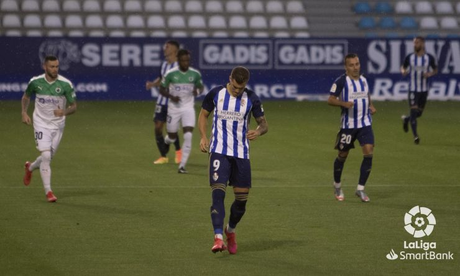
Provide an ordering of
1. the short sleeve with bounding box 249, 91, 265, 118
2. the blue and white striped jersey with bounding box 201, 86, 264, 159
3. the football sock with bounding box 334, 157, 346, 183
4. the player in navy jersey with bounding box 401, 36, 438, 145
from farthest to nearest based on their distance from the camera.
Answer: the player in navy jersey with bounding box 401, 36, 438, 145
the football sock with bounding box 334, 157, 346, 183
the short sleeve with bounding box 249, 91, 265, 118
the blue and white striped jersey with bounding box 201, 86, 264, 159

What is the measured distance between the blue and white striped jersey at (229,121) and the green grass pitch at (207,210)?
107 cm

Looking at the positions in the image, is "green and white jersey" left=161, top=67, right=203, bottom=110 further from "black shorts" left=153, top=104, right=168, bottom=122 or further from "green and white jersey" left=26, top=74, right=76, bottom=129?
"green and white jersey" left=26, top=74, right=76, bottom=129

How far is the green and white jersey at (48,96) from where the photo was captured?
44.9ft

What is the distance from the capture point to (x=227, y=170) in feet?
33.6

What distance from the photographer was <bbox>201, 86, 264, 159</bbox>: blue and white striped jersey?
10.2 metres

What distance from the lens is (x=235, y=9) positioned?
1446 inches

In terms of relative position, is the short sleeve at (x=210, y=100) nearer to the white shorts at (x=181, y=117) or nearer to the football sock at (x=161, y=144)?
the white shorts at (x=181, y=117)

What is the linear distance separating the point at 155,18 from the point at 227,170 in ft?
84.5

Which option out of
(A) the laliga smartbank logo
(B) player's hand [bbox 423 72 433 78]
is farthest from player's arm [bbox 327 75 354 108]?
(B) player's hand [bbox 423 72 433 78]

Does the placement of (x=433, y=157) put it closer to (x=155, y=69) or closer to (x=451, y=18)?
(x=155, y=69)

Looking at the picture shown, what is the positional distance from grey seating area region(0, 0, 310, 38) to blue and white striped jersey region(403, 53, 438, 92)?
12.2 metres

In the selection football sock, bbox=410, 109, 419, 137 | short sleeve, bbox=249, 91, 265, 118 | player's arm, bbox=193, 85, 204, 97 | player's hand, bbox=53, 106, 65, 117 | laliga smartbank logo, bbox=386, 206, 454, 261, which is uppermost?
short sleeve, bbox=249, 91, 265, 118

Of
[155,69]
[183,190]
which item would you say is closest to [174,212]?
[183,190]

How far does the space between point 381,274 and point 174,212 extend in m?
4.07
